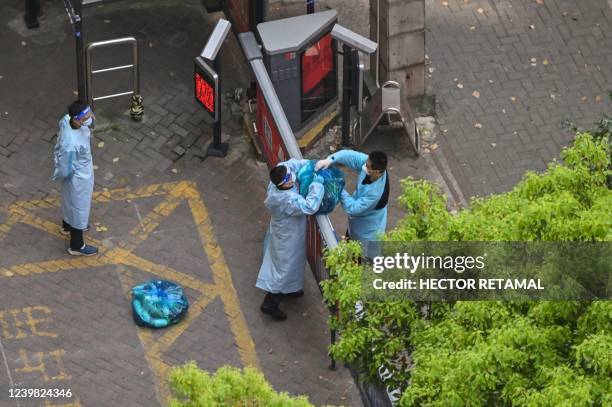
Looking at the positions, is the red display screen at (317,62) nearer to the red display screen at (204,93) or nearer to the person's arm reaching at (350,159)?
the red display screen at (204,93)

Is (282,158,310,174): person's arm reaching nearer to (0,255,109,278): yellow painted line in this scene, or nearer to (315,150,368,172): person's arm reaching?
(315,150,368,172): person's arm reaching

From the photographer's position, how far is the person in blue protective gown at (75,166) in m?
16.3

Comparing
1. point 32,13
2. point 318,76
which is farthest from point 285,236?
point 32,13

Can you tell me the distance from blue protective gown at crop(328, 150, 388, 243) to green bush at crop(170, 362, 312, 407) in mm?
4392

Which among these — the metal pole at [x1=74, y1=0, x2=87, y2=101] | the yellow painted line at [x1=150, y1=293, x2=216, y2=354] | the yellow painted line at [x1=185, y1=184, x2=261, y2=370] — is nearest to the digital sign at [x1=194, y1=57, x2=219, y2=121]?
the yellow painted line at [x1=185, y1=184, x2=261, y2=370]

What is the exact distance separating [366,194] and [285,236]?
921 mm

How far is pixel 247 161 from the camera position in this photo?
60.8 ft

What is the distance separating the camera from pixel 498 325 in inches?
469

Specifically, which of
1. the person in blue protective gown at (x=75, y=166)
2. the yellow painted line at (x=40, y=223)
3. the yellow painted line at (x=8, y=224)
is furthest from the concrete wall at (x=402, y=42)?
the yellow painted line at (x=8, y=224)

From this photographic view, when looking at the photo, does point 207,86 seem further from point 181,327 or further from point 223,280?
point 181,327

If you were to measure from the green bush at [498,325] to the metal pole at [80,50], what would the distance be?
549 cm

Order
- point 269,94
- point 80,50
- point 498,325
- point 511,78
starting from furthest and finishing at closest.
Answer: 1. point 511,78
2. point 80,50
3. point 269,94
4. point 498,325

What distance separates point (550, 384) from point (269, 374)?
537 centimetres

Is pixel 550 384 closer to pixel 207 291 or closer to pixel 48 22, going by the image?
pixel 207 291
